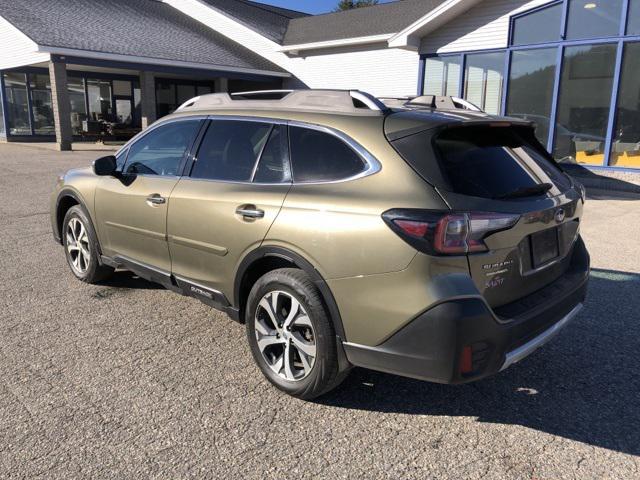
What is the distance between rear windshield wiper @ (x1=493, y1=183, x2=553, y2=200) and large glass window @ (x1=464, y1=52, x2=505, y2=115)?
1309 centimetres

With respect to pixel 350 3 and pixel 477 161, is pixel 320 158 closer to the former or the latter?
pixel 477 161

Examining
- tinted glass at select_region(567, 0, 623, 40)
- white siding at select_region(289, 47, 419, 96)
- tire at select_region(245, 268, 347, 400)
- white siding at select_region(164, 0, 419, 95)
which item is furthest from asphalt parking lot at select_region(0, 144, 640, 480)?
white siding at select_region(164, 0, 419, 95)

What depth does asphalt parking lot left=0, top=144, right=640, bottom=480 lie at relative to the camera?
2652mm

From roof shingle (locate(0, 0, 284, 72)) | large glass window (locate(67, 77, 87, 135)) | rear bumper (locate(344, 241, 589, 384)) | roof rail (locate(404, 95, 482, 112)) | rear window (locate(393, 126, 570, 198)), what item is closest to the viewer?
rear bumper (locate(344, 241, 589, 384))

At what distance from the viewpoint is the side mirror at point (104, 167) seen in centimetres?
454

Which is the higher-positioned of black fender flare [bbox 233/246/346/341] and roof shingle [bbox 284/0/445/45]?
roof shingle [bbox 284/0/445/45]

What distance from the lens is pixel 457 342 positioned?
2.56 metres

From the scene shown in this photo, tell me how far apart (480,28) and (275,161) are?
13.7 m

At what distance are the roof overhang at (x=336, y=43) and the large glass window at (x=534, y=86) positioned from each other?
5.07m

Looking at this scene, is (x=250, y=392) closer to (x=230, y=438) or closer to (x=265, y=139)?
(x=230, y=438)

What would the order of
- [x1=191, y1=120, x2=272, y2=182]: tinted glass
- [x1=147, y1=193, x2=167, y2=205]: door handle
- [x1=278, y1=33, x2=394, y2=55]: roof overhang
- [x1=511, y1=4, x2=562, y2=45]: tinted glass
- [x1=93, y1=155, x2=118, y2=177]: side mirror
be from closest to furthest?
[x1=191, y1=120, x2=272, y2=182]: tinted glass
[x1=147, y1=193, x2=167, y2=205]: door handle
[x1=93, y1=155, x2=118, y2=177]: side mirror
[x1=511, y1=4, x2=562, y2=45]: tinted glass
[x1=278, y1=33, x2=394, y2=55]: roof overhang

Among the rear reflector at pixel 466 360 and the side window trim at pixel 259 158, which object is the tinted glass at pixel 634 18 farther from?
the rear reflector at pixel 466 360

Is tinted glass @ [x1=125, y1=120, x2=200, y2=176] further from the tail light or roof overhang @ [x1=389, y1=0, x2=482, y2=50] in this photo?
roof overhang @ [x1=389, y1=0, x2=482, y2=50]

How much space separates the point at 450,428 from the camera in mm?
2982
